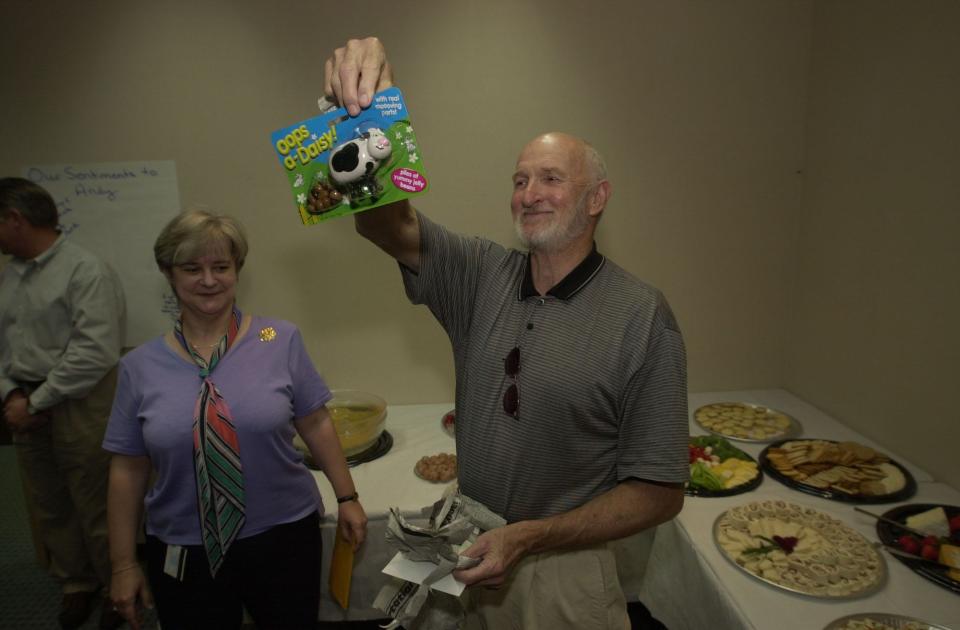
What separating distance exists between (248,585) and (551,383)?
945 millimetres

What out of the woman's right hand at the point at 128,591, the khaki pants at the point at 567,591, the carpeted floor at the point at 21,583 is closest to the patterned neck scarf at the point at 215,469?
the woman's right hand at the point at 128,591

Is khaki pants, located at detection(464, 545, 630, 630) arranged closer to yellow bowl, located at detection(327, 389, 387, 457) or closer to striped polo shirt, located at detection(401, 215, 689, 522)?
striped polo shirt, located at detection(401, 215, 689, 522)

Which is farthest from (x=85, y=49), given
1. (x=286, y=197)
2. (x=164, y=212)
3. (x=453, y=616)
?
(x=453, y=616)

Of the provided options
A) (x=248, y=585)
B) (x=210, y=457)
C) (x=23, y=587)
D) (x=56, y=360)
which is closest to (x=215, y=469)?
(x=210, y=457)

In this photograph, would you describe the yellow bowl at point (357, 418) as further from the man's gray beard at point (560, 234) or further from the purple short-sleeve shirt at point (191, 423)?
the man's gray beard at point (560, 234)

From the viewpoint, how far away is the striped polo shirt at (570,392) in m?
1.15

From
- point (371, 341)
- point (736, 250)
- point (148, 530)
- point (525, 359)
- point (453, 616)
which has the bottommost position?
point (453, 616)

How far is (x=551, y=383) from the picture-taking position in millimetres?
1185

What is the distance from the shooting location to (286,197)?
7.50 ft

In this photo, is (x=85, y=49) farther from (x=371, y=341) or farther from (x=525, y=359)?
(x=525, y=359)

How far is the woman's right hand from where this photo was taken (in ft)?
4.45

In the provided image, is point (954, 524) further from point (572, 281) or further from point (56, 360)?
point (56, 360)

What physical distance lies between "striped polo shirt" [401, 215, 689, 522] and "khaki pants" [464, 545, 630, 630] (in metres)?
0.13

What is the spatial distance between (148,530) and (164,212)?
140 centimetres
